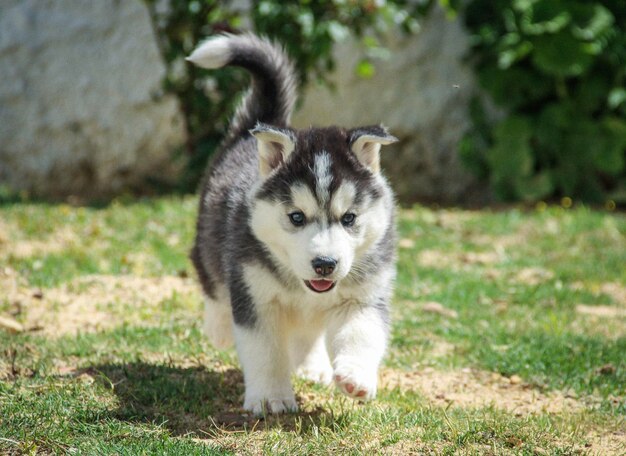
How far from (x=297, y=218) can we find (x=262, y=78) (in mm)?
1376

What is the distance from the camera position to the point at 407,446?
354 centimetres

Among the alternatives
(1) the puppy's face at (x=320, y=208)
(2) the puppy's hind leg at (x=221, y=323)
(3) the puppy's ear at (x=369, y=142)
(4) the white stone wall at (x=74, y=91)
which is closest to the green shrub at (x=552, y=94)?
(4) the white stone wall at (x=74, y=91)

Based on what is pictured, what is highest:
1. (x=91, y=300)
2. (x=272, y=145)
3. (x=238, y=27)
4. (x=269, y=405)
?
(x=272, y=145)

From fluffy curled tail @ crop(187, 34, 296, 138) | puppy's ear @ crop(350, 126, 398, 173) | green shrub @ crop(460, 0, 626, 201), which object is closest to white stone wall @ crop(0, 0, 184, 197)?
green shrub @ crop(460, 0, 626, 201)

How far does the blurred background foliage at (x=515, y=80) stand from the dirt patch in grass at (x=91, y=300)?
3.54 m

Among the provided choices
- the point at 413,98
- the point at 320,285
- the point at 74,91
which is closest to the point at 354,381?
the point at 320,285

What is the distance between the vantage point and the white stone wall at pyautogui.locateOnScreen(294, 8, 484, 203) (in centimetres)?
1055

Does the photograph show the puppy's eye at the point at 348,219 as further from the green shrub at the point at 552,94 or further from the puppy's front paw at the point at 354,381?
the green shrub at the point at 552,94

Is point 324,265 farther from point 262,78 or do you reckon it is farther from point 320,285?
point 262,78

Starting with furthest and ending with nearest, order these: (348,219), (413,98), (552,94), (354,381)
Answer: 1. (413,98)
2. (552,94)
3. (348,219)
4. (354,381)

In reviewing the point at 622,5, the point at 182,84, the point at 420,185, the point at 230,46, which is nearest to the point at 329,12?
the point at 182,84

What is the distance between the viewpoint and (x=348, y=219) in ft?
12.7

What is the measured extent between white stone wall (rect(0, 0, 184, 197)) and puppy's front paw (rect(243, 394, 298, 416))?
6234 mm

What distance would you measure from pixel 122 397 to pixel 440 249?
4365 mm
